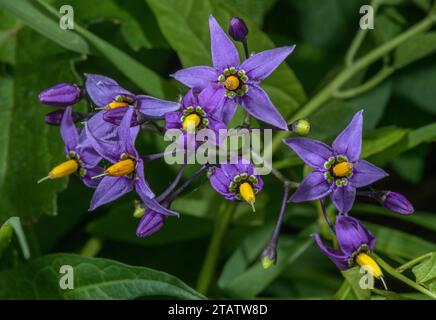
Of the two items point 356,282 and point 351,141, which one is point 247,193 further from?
point 356,282

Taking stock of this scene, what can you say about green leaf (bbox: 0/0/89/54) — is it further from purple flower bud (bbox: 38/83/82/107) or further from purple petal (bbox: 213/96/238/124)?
purple petal (bbox: 213/96/238/124)

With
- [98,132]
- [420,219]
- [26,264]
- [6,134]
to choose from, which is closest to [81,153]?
[98,132]

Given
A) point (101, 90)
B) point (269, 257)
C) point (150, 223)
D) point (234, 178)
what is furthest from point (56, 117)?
point (269, 257)

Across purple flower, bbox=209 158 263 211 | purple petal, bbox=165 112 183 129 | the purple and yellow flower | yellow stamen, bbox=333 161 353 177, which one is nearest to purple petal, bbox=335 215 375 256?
the purple and yellow flower

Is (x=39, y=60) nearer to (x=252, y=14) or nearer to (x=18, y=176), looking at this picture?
(x=18, y=176)

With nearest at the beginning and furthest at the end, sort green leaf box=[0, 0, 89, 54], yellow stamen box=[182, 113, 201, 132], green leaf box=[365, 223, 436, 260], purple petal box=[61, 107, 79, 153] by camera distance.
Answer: yellow stamen box=[182, 113, 201, 132] < purple petal box=[61, 107, 79, 153] < green leaf box=[0, 0, 89, 54] < green leaf box=[365, 223, 436, 260]

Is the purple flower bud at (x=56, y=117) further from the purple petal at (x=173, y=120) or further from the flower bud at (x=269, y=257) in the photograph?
the flower bud at (x=269, y=257)
